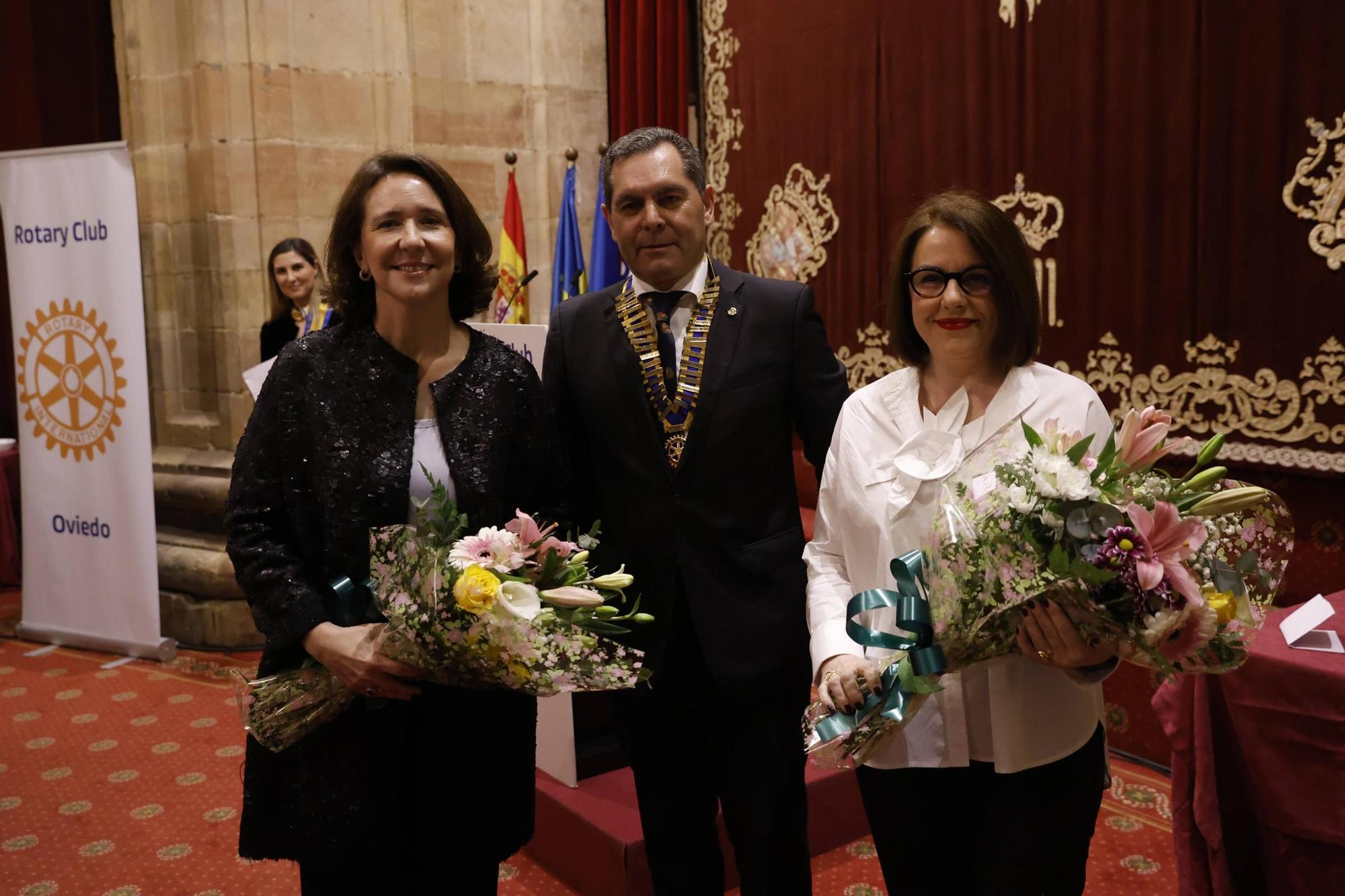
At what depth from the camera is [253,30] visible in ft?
16.4

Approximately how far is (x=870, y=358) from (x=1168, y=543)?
3391 mm

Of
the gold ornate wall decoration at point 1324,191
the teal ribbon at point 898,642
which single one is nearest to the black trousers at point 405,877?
the teal ribbon at point 898,642

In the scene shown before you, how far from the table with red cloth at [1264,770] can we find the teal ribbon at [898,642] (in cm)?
88

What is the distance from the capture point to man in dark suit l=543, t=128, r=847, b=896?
76.7 inches

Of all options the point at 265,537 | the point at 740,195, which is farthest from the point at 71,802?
the point at 740,195

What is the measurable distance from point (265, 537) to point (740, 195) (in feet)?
13.1

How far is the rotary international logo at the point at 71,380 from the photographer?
15.5 ft

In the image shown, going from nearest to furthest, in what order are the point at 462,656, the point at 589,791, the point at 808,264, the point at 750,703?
the point at 462,656 → the point at 750,703 → the point at 589,791 → the point at 808,264

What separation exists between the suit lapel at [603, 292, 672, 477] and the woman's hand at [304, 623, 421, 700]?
58cm

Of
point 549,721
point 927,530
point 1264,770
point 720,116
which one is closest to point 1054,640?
point 927,530

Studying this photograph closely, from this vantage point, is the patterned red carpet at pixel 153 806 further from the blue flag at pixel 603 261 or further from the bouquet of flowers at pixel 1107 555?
the blue flag at pixel 603 261

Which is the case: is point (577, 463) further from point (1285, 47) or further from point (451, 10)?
point (451, 10)

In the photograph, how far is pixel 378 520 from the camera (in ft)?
5.50

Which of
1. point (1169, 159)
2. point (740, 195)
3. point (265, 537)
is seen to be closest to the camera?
point (265, 537)
